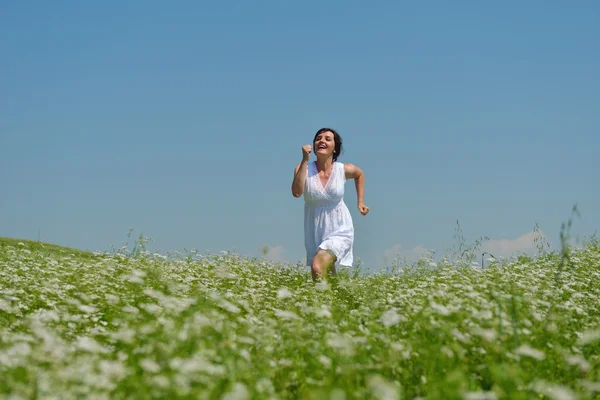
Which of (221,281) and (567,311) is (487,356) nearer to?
(567,311)

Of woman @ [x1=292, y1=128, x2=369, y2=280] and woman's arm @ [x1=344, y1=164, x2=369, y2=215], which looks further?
woman's arm @ [x1=344, y1=164, x2=369, y2=215]

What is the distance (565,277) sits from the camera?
31.8ft

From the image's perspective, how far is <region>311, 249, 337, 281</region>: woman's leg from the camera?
30.5 ft

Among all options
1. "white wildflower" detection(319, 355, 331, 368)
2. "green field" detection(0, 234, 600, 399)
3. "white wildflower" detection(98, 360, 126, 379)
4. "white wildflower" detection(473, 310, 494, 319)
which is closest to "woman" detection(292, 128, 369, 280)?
"green field" detection(0, 234, 600, 399)

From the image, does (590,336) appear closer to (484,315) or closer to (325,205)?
(484,315)

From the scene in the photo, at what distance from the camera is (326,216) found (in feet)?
33.4

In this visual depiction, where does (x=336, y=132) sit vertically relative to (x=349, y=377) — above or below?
above

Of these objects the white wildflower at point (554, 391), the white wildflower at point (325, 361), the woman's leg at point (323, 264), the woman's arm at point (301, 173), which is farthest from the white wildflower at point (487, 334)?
the woman's arm at point (301, 173)

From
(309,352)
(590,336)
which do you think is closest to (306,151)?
(309,352)

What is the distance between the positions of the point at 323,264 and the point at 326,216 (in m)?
0.97

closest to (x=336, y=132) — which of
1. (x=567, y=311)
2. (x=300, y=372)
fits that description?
(x=567, y=311)

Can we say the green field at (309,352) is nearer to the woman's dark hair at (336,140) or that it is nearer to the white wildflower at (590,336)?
the white wildflower at (590,336)

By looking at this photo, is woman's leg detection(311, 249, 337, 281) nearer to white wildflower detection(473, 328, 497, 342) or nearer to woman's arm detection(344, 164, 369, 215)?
woman's arm detection(344, 164, 369, 215)

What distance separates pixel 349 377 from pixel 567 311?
3.79 metres
